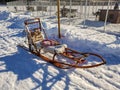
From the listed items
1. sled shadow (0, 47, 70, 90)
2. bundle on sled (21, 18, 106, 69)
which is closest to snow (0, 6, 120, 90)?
sled shadow (0, 47, 70, 90)

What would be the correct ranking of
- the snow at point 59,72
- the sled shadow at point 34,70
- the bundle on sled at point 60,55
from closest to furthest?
the snow at point 59,72
the sled shadow at point 34,70
the bundle on sled at point 60,55

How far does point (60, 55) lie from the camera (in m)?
6.66

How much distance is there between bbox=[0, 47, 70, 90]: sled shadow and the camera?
5223 millimetres

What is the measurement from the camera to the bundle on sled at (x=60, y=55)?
6.12 m

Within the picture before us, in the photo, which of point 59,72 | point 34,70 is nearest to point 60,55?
point 59,72

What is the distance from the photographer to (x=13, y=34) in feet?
36.1

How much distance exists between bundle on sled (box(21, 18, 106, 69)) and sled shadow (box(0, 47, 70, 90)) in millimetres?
236

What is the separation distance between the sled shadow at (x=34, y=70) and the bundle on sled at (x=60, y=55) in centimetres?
24

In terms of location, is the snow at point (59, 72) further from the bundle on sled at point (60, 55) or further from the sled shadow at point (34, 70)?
the bundle on sled at point (60, 55)

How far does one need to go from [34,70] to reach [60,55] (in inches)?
44.2

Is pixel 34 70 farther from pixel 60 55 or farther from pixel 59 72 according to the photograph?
pixel 60 55

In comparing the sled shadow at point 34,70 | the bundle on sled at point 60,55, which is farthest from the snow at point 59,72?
the bundle on sled at point 60,55

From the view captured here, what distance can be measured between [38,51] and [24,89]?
2428mm

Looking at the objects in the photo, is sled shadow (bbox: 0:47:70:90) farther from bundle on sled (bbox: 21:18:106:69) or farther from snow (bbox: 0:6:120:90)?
bundle on sled (bbox: 21:18:106:69)
